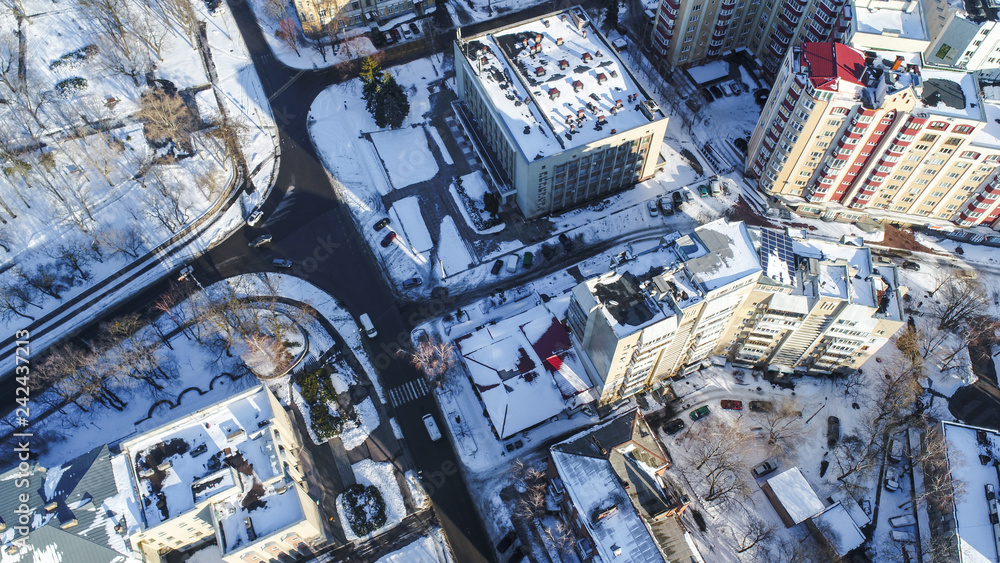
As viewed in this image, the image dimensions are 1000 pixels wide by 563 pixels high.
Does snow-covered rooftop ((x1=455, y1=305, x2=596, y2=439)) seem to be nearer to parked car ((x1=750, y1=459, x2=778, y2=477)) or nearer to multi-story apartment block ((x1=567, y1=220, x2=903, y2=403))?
multi-story apartment block ((x1=567, y1=220, x2=903, y2=403))

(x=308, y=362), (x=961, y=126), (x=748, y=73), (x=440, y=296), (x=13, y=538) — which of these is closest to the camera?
(x=13, y=538)

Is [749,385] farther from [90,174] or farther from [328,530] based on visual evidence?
[90,174]

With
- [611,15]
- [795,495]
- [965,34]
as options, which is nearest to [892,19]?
[965,34]

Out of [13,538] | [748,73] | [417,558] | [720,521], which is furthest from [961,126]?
[13,538]

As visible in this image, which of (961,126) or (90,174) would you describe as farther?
(90,174)

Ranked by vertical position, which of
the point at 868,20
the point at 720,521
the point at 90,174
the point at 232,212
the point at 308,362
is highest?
the point at 90,174

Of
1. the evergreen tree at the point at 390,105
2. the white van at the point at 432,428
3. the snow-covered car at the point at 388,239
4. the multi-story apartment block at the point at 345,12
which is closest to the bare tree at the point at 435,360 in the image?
the white van at the point at 432,428

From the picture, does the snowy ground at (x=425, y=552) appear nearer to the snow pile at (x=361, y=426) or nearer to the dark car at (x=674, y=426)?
the snow pile at (x=361, y=426)

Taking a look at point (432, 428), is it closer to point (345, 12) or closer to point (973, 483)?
point (973, 483)
